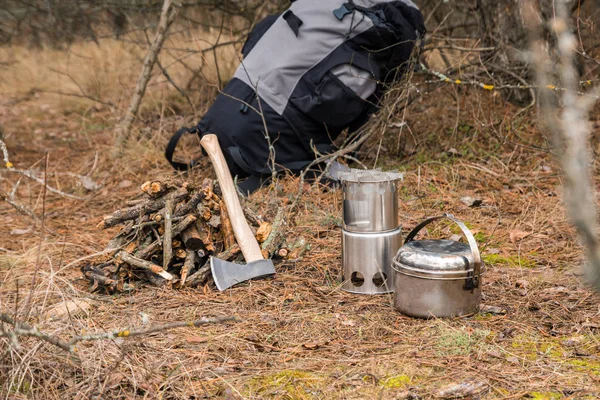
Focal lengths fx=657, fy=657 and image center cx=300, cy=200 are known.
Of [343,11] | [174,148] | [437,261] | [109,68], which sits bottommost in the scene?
[437,261]

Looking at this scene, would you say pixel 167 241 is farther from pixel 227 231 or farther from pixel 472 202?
pixel 472 202

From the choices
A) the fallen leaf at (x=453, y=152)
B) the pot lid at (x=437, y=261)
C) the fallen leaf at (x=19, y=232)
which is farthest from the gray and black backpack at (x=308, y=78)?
the pot lid at (x=437, y=261)

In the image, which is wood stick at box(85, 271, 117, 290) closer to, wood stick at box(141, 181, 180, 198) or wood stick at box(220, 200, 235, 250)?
wood stick at box(141, 181, 180, 198)

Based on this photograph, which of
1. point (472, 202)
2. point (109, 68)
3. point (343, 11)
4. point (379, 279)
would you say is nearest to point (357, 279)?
point (379, 279)

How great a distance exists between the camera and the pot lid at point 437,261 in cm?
295

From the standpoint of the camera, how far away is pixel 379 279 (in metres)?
3.42

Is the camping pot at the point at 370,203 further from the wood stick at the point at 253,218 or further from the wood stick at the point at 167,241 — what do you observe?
the wood stick at the point at 167,241

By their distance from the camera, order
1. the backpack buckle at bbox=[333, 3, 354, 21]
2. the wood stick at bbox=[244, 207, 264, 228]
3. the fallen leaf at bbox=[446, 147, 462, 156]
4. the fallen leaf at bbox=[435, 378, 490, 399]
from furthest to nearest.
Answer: the fallen leaf at bbox=[446, 147, 462, 156], the backpack buckle at bbox=[333, 3, 354, 21], the wood stick at bbox=[244, 207, 264, 228], the fallen leaf at bbox=[435, 378, 490, 399]

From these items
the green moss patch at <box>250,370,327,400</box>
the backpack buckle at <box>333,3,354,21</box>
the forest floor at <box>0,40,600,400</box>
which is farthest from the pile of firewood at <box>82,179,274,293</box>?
the backpack buckle at <box>333,3,354,21</box>

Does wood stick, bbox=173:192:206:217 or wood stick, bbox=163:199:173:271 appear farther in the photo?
wood stick, bbox=173:192:206:217

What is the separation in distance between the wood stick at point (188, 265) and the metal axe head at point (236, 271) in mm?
145

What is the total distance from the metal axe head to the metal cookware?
0.45 metres

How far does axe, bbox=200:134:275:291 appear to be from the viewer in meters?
3.47

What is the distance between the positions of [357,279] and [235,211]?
2.60 feet
